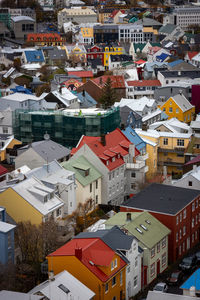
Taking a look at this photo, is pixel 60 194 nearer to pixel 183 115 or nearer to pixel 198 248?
pixel 198 248

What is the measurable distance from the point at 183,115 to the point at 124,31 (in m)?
63.0

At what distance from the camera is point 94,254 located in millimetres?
34531

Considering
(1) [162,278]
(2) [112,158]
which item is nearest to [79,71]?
(2) [112,158]

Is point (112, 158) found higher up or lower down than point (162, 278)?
higher up

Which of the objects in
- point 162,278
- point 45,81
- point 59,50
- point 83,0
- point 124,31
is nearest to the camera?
point 162,278

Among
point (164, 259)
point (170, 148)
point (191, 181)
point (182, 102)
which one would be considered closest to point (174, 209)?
point (164, 259)

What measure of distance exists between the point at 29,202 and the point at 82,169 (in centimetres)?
739

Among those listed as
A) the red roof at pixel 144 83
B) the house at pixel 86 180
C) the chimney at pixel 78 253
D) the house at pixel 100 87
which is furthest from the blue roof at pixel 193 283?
the red roof at pixel 144 83

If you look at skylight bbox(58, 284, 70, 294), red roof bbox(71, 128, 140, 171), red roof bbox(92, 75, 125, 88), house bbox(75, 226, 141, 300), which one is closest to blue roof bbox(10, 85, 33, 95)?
red roof bbox(92, 75, 125, 88)

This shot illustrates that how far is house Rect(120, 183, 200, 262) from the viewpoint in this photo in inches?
1628

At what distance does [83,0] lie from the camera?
18512cm

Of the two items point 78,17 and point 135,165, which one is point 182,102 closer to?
point 135,165

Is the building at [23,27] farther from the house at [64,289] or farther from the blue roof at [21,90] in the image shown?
the house at [64,289]

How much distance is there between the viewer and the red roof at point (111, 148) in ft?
161
